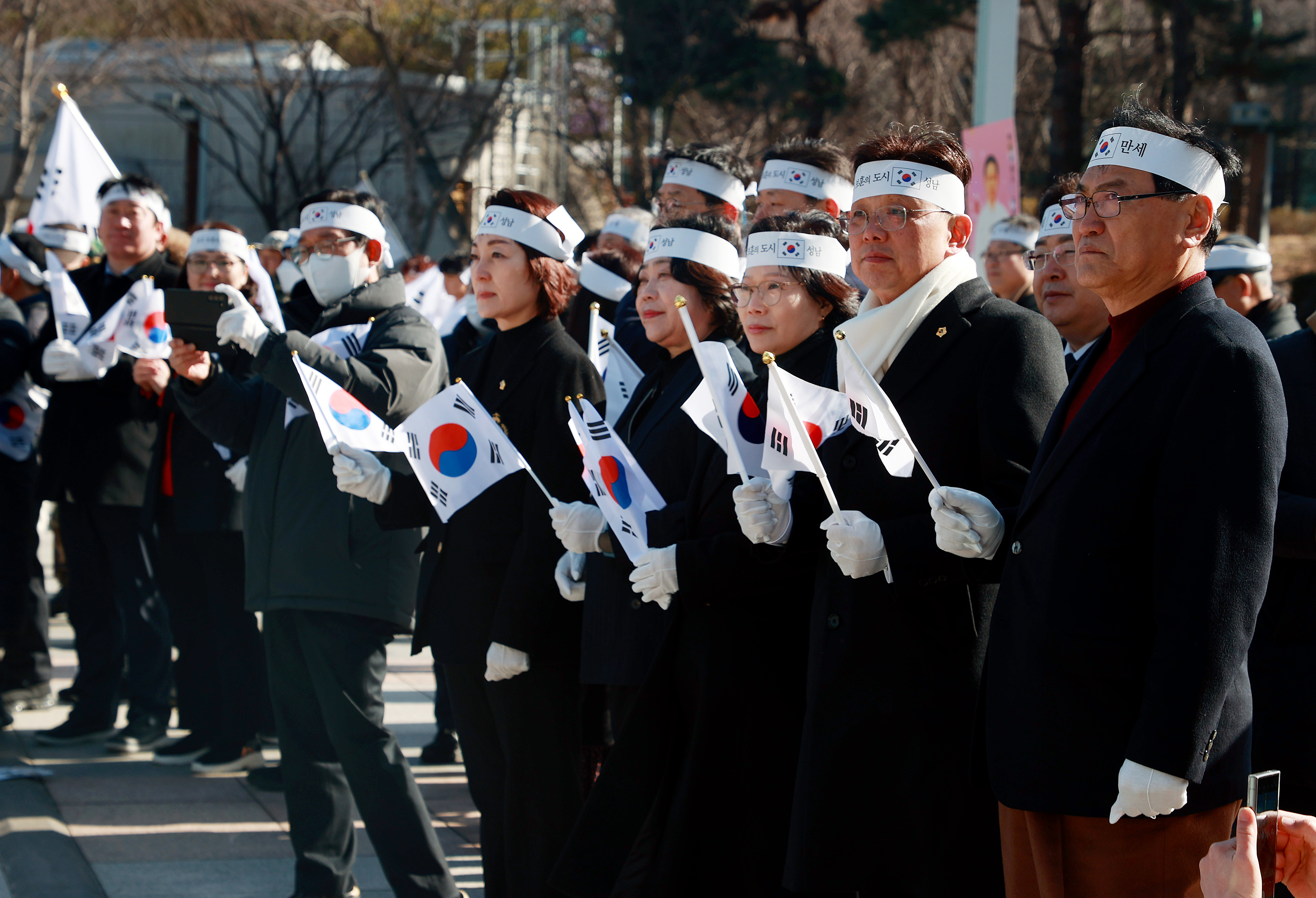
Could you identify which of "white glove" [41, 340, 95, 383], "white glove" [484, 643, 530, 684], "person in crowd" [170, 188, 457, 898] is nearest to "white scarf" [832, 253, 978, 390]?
"white glove" [484, 643, 530, 684]

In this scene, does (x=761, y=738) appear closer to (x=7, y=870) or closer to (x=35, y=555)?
(x=7, y=870)

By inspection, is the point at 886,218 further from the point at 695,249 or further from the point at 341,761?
the point at 341,761

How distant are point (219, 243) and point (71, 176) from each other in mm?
1153

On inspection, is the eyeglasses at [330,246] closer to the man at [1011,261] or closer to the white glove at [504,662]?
the white glove at [504,662]

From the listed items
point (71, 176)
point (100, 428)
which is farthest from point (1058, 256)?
point (71, 176)

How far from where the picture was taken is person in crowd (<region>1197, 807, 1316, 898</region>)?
1.66 metres

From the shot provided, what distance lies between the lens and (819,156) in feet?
16.3

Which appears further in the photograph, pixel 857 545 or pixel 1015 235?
pixel 1015 235

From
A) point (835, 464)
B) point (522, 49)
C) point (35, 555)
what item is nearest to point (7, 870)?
point (35, 555)

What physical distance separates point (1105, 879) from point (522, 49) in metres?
19.8

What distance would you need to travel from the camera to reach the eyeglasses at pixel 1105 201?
8.16ft

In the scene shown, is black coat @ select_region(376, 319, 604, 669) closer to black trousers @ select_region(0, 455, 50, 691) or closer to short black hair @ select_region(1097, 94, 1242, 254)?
short black hair @ select_region(1097, 94, 1242, 254)

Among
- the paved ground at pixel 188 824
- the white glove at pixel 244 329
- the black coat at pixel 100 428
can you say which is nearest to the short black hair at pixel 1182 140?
the white glove at pixel 244 329

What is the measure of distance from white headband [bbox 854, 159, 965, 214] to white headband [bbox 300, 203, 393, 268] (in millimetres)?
2268
